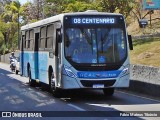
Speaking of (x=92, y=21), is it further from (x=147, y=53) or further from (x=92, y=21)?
(x=147, y=53)

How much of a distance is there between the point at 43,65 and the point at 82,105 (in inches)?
191

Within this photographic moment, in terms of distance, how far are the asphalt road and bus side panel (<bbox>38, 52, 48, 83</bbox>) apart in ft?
2.71

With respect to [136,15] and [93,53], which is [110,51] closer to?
[93,53]

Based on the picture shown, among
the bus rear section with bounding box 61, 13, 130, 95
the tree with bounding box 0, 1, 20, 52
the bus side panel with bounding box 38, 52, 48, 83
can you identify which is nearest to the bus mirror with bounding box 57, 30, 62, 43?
the bus rear section with bounding box 61, 13, 130, 95

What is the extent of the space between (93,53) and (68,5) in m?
34.5

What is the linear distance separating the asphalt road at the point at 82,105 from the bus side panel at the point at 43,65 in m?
0.83

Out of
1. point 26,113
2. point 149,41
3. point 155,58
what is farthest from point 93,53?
point 149,41

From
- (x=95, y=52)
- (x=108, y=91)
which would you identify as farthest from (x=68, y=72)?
→ (x=108, y=91)

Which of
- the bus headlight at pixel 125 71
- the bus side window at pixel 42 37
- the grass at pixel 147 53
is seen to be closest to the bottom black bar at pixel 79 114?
the bus headlight at pixel 125 71

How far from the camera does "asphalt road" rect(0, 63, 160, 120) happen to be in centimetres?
1228

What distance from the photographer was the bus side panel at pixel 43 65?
60.0ft

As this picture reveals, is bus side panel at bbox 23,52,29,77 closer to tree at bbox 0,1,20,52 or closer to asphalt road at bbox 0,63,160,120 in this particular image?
asphalt road at bbox 0,63,160,120

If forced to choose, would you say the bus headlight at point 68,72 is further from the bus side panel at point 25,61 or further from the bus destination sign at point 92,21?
the bus side panel at point 25,61

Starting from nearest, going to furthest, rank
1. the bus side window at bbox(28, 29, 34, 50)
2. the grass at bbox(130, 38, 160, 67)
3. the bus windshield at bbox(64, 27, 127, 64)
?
the bus windshield at bbox(64, 27, 127, 64) < the bus side window at bbox(28, 29, 34, 50) < the grass at bbox(130, 38, 160, 67)
